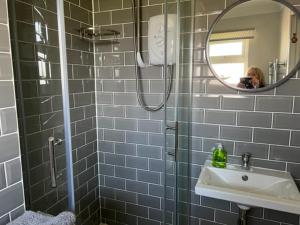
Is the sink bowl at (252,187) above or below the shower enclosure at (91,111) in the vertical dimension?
below

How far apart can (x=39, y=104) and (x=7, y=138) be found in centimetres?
30

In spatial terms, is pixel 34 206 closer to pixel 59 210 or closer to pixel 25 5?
pixel 59 210

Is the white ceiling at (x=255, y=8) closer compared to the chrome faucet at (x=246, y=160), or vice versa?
the white ceiling at (x=255, y=8)

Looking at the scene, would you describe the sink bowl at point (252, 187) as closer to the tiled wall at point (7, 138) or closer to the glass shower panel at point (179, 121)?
the glass shower panel at point (179, 121)

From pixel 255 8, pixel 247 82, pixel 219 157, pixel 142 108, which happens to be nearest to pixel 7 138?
pixel 142 108

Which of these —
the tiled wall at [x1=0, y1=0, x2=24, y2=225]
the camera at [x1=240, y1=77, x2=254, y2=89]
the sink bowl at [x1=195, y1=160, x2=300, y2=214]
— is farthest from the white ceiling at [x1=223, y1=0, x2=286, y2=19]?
the tiled wall at [x1=0, y1=0, x2=24, y2=225]

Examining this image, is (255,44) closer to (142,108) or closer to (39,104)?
(142,108)

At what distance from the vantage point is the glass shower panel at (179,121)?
1461 mm

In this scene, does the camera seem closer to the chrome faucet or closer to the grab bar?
the chrome faucet

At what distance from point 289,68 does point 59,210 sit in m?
1.58

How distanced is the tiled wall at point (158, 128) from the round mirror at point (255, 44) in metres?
0.06

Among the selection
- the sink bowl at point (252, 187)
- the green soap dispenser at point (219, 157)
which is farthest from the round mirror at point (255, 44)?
the sink bowl at point (252, 187)

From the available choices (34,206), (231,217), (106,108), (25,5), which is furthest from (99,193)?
(25,5)

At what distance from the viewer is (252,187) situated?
62.8 inches
